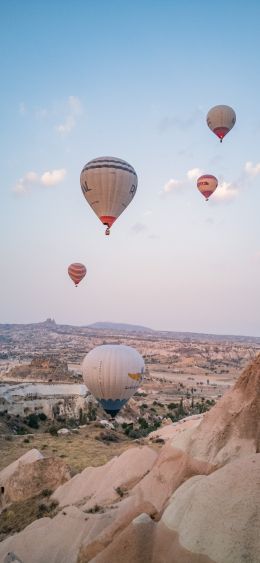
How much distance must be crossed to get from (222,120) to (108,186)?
15.9 metres

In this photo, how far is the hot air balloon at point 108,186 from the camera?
3419cm

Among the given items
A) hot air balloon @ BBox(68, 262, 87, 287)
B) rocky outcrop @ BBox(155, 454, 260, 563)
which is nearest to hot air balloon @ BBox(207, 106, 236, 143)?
hot air balloon @ BBox(68, 262, 87, 287)

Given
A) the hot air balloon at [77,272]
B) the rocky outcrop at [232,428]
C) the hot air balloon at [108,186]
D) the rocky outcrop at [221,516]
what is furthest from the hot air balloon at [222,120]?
the rocky outcrop at [221,516]

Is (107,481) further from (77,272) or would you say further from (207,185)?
(77,272)

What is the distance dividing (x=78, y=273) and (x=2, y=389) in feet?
60.5

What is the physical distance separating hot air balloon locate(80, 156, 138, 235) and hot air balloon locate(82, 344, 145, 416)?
994 cm

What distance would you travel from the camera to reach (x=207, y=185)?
46531 mm

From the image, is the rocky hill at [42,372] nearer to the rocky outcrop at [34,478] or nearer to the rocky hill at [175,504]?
the rocky outcrop at [34,478]

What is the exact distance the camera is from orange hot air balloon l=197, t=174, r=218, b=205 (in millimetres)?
46531

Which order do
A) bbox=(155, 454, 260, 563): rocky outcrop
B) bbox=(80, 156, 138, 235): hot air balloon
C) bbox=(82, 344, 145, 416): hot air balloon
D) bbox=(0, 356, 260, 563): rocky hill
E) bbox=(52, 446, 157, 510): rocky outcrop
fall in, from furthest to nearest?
bbox=(80, 156, 138, 235): hot air balloon
bbox=(82, 344, 145, 416): hot air balloon
bbox=(52, 446, 157, 510): rocky outcrop
bbox=(0, 356, 260, 563): rocky hill
bbox=(155, 454, 260, 563): rocky outcrop

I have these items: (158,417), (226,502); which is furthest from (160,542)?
(158,417)

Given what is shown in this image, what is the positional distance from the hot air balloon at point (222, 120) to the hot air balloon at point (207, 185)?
4269 mm

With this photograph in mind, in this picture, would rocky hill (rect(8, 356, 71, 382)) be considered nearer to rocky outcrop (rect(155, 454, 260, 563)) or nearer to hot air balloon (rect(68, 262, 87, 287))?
hot air balloon (rect(68, 262, 87, 287))

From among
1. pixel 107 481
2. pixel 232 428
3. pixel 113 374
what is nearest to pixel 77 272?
pixel 113 374
